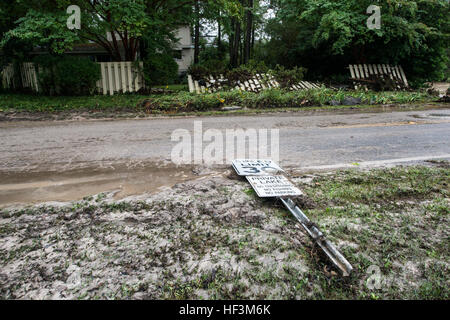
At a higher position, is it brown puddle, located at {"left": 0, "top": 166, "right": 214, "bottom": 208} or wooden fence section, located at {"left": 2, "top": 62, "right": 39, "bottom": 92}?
wooden fence section, located at {"left": 2, "top": 62, "right": 39, "bottom": 92}

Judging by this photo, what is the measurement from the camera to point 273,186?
302cm

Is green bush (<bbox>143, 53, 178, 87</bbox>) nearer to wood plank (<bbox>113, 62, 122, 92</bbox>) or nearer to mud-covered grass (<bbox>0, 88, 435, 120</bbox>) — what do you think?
wood plank (<bbox>113, 62, 122, 92</bbox>)

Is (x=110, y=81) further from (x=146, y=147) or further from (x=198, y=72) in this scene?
(x=146, y=147)

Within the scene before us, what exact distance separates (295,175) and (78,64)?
32.9 ft

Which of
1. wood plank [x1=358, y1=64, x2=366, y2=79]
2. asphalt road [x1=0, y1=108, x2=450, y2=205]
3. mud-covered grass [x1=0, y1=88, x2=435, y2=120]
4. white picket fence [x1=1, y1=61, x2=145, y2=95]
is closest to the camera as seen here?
asphalt road [x1=0, y1=108, x2=450, y2=205]

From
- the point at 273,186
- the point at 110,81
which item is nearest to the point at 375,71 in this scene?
the point at 110,81

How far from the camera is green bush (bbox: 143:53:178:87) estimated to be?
1165 cm

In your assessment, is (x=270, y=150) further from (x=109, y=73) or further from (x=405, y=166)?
(x=109, y=73)

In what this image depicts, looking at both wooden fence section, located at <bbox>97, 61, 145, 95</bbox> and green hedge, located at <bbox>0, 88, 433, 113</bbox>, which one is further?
wooden fence section, located at <bbox>97, 61, 145, 95</bbox>

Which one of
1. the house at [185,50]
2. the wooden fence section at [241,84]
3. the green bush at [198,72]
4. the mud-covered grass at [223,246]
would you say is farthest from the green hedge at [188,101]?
the house at [185,50]

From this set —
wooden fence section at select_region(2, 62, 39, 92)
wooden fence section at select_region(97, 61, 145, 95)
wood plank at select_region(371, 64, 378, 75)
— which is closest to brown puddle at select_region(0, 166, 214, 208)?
wooden fence section at select_region(97, 61, 145, 95)

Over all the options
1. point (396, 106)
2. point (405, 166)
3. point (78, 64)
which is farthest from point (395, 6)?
point (78, 64)

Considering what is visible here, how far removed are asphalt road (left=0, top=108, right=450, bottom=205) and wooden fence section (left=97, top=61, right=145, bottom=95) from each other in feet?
16.1

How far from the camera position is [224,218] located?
2.51m
